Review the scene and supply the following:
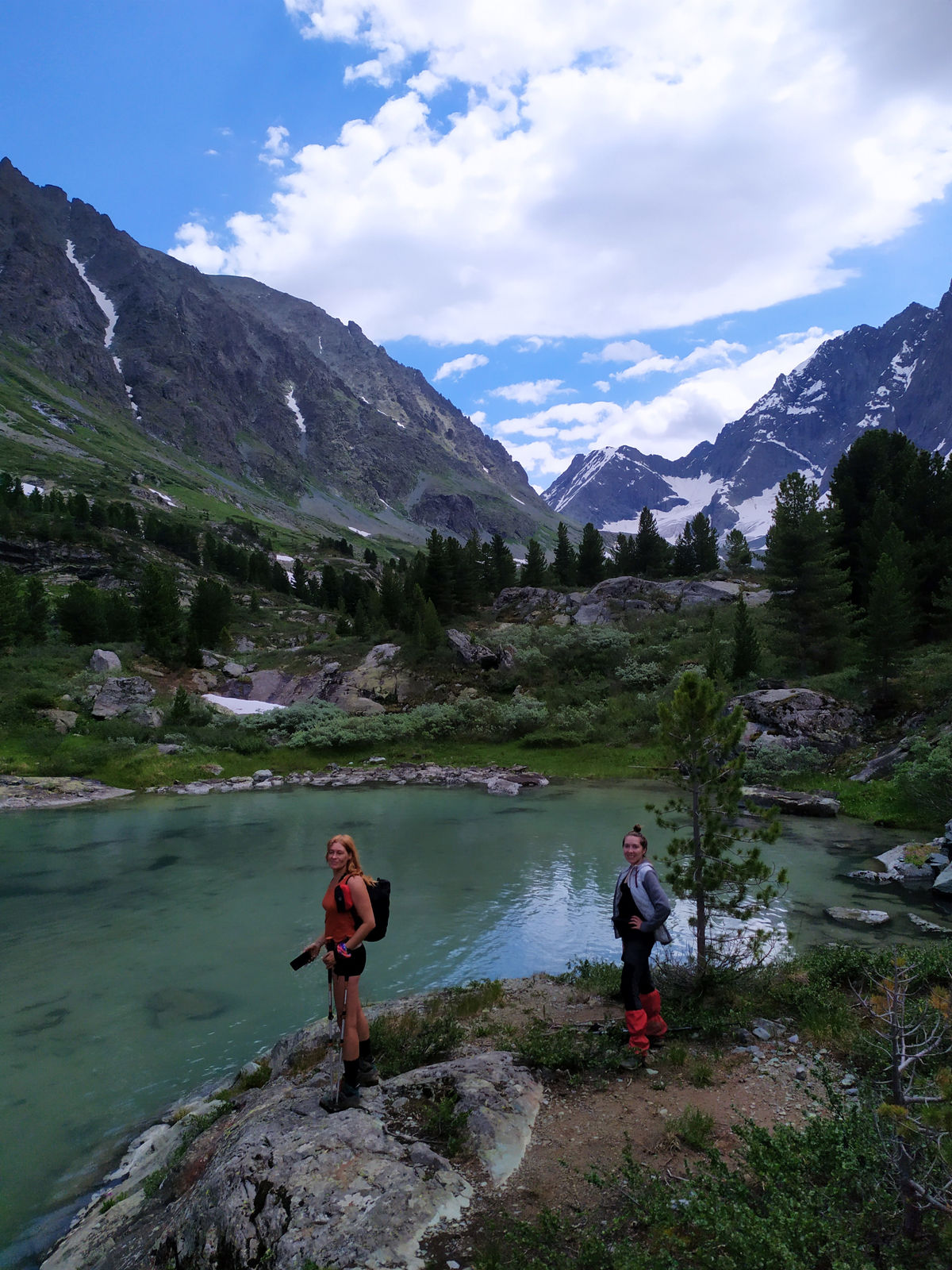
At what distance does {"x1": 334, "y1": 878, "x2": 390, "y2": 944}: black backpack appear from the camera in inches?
245

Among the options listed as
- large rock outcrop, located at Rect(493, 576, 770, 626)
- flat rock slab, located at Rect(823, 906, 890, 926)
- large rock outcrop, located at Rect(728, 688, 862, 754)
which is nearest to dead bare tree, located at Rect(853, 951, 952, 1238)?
flat rock slab, located at Rect(823, 906, 890, 926)

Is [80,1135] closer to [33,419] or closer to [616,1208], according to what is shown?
[616,1208]

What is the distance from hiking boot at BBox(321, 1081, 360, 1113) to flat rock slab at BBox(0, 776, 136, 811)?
2676 cm

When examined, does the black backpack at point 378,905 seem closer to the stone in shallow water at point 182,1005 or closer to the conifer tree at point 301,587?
the stone in shallow water at point 182,1005

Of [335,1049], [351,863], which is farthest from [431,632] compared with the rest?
[351,863]

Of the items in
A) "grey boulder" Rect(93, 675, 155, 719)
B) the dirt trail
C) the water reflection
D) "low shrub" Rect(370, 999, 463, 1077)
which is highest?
"grey boulder" Rect(93, 675, 155, 719)

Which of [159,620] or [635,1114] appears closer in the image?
[635,1114]

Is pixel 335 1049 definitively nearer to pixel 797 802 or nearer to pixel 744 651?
pixel 797 802

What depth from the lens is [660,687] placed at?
3716 cm

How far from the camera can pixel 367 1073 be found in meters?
6.20

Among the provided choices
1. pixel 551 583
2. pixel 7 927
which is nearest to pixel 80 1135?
pixel 7 927

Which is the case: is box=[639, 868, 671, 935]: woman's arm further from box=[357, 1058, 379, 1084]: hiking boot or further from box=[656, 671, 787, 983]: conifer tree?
box=[357, 1058, 379, 1084]: hiking boot

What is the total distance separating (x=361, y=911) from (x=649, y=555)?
63.0 metres

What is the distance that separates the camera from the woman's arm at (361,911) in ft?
20.2
